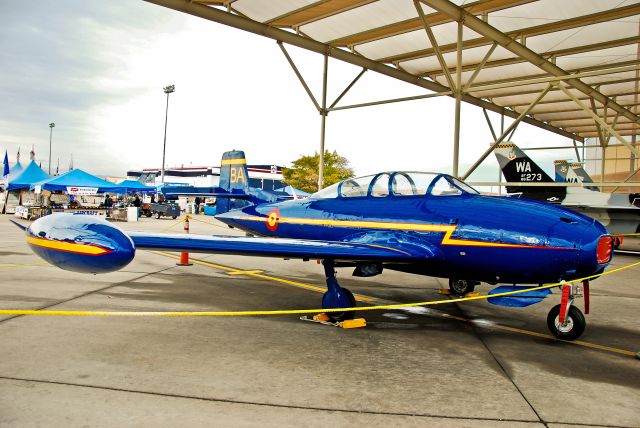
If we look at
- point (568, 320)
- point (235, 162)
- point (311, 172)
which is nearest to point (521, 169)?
point (235, 162)

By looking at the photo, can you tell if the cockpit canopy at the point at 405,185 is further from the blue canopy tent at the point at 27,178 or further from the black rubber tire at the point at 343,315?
the blue canopy tent at the point at 27,178

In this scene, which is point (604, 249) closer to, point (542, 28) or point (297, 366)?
point (297, 366)

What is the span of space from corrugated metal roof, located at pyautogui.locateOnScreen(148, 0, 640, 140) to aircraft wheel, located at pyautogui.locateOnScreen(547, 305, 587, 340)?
20.4 ft

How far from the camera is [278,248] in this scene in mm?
5027

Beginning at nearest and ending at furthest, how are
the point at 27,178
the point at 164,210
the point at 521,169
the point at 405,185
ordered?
the point at 405,185 < the point at 521,169 < the point at 27,178 < the point at 164,210

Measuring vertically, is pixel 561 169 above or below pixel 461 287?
above

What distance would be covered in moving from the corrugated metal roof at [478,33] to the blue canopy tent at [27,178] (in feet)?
63.1

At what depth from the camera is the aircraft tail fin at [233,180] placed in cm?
1084

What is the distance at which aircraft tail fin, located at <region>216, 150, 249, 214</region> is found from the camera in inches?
427

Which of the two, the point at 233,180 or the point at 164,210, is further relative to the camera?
the point at 164,210

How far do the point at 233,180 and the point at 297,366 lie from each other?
25.6 feet

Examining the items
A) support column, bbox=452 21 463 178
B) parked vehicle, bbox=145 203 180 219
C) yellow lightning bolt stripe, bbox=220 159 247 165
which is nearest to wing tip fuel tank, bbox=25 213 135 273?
yellow lightning bolt stripe, bbox=220 159 247 165

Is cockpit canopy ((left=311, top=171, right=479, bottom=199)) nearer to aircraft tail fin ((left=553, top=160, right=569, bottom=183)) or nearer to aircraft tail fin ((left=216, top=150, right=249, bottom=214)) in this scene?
aircraft tail fin ((left=216, top=150, right=249, bottom=214))

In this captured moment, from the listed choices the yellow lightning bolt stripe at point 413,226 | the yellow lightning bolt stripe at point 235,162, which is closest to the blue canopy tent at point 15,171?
the yellow lightning bolt stripe at point 235,162
